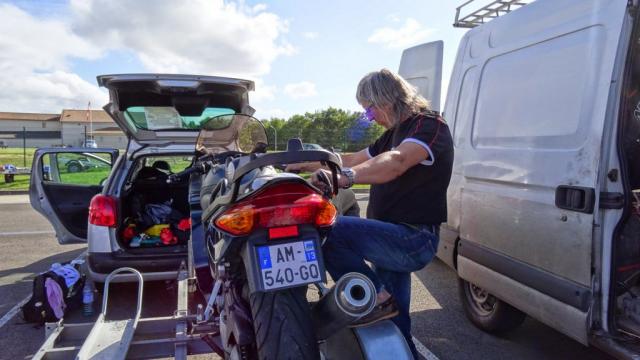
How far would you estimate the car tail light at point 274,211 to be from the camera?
187 cm

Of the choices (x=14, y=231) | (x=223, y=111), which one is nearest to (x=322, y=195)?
(x=223, y=111)

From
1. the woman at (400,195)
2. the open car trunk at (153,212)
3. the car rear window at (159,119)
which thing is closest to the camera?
the woman at (400,195)

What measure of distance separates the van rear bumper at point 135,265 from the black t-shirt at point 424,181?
7.74 feet

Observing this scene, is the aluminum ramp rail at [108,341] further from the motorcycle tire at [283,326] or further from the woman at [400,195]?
the woman at [400,195]

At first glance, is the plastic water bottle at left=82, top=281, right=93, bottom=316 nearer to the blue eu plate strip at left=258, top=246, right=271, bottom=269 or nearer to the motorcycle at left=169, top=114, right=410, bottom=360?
the motorcycle at left=169, top=114, right=410, bottom=360

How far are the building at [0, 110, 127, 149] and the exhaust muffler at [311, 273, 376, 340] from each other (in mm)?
52529

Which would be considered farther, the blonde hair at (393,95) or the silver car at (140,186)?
the silver car at (140,186)

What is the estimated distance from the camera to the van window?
270cm

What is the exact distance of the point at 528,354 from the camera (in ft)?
11.5

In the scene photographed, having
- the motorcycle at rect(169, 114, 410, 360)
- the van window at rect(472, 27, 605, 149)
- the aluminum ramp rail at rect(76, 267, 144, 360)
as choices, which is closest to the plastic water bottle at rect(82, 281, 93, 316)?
the aluminum ramp rail at rect(76, 267, 144, 360)

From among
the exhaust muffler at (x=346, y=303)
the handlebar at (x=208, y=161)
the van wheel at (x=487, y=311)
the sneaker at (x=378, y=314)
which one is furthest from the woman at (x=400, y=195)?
the van wheel at (x=487, y=311)

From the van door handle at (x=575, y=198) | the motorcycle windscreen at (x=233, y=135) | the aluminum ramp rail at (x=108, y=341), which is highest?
the motorcycle windscreen at (x=233, y=135)

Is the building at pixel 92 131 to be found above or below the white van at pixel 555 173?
above

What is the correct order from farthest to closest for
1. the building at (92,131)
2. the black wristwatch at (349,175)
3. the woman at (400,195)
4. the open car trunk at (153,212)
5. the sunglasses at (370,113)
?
the building at (92,131) → the open car trunk at (153,212) → the sunglasses at (370,113) → the woman at (400,195) → the black wristwatch at (349,175)
